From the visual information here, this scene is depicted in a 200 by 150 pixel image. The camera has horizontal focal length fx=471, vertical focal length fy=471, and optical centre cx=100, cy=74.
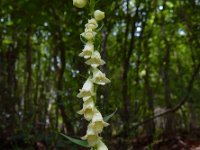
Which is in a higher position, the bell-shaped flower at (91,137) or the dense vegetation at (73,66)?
the dense vegetation at (73,66)

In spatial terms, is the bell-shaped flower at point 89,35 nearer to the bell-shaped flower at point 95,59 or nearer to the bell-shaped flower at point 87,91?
the bell-shaped flower at point 95,59

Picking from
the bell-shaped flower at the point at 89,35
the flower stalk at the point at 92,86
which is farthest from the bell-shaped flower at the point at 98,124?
the bell-shaped flower at the point at 89,35

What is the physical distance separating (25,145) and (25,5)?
6.63ft

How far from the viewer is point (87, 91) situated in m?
2.98

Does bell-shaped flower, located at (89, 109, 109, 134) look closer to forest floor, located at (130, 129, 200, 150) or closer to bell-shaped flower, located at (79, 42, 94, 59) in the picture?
bell-shaped flower, located at (79, 42, 94, 59)

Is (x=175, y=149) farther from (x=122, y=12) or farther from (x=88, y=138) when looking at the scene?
(x=88, y=138)

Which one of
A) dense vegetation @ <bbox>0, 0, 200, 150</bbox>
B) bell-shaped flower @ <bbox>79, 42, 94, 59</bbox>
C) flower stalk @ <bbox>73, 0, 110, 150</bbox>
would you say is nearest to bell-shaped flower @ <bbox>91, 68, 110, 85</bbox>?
flower stalk @ <bbox>73, 0, 110, 150</bbox>

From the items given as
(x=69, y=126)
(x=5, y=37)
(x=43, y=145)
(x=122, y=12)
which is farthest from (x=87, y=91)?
(x=5, y=37)

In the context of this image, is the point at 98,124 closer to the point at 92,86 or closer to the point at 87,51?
the point at 92,86

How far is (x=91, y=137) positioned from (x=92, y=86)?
342 mm

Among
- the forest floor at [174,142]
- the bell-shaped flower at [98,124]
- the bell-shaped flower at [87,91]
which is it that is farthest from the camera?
the forest floor at [174,142]

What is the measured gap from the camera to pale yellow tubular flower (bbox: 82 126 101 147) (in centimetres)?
287

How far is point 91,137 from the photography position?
9.53 feet

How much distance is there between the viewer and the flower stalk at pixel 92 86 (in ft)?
9.43
